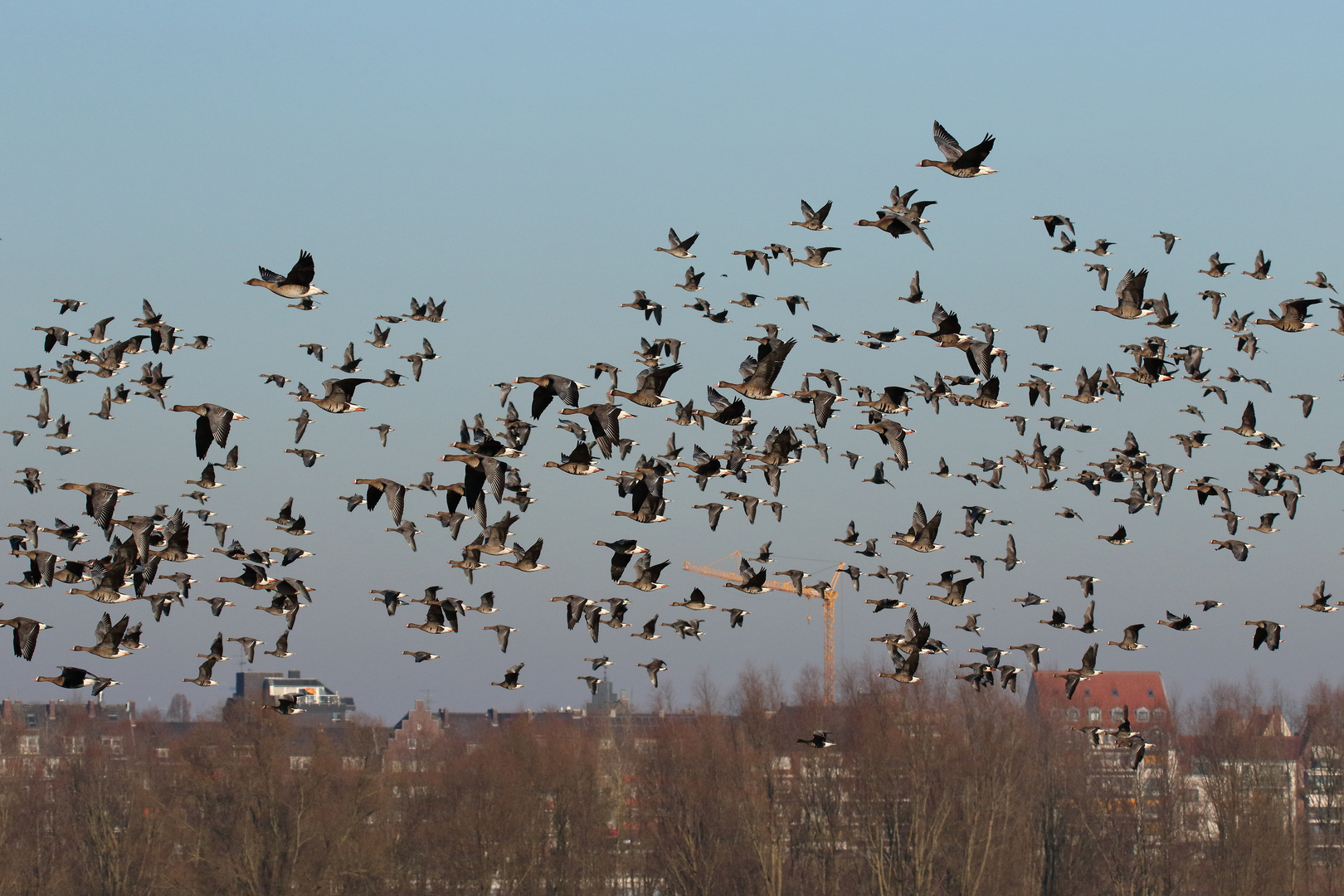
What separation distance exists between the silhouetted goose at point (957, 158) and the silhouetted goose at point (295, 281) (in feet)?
35.1

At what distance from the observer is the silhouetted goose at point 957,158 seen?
85.0 ft

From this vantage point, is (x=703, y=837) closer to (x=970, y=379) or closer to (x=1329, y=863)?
(x=1329, y=863)

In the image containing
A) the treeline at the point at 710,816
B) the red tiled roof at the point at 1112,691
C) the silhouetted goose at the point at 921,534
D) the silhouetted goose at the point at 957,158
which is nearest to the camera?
the silhouetted goose at the point at 957,158

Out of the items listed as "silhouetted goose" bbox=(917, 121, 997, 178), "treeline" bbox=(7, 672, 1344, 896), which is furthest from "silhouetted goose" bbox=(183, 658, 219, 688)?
"treeline" bbox=(7, 672, 1344, 896)

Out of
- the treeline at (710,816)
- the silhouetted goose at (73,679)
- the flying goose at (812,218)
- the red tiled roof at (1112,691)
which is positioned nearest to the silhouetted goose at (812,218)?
the flying goose at (812,218)

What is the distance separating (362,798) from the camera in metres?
72.6

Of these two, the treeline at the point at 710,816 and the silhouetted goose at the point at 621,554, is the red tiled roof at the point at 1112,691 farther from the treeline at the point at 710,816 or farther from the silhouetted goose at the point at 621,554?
the silhouetted goose at the point at 621,554

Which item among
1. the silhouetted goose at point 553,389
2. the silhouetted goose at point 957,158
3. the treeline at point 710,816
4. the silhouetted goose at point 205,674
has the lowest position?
the treeline at point 710,816

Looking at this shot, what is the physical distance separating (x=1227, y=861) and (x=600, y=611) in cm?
4501

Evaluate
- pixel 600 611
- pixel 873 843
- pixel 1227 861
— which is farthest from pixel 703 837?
pixel 600 611

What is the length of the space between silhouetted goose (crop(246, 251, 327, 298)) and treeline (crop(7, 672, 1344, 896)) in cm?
4639

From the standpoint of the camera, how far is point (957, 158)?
26188mm

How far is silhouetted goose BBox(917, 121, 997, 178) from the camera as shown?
25906 mm

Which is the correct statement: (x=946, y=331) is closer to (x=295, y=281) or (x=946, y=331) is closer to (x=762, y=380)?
(x=762, y=380)
